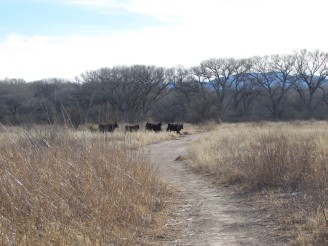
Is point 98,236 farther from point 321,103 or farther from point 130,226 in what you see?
point 321,103

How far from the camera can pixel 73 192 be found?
6289mm

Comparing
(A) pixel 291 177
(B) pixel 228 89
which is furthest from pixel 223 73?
(A) pixel 291 177

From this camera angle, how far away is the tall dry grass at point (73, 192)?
514 centimetres

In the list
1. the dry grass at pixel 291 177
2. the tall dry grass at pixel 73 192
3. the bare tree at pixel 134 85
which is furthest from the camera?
the bare tree at pixel 134 85

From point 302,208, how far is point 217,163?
6047 millimetres

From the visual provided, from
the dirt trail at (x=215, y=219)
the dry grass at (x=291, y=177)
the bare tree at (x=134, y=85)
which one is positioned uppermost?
the bare tree at (x=134, y=85)

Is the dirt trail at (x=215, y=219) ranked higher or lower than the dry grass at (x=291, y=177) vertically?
lower

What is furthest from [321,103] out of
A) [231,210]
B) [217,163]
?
[231,210]

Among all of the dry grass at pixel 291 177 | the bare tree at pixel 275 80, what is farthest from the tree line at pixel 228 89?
the dry grass at pixel 291 177

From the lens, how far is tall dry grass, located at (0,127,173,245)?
514 cm

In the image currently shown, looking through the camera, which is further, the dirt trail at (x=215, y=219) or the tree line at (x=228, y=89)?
the tree line at (x=228, y=89)

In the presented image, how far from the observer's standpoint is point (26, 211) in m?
5.44

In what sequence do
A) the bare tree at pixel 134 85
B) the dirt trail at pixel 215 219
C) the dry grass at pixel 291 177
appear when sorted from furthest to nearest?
the bare tree at pixel 134 85 < the dry grass at pixel 291 177 < the dirt trail at pixel 215 219

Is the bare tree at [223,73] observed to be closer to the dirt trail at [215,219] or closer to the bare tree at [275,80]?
the bare tree at [275,80]
